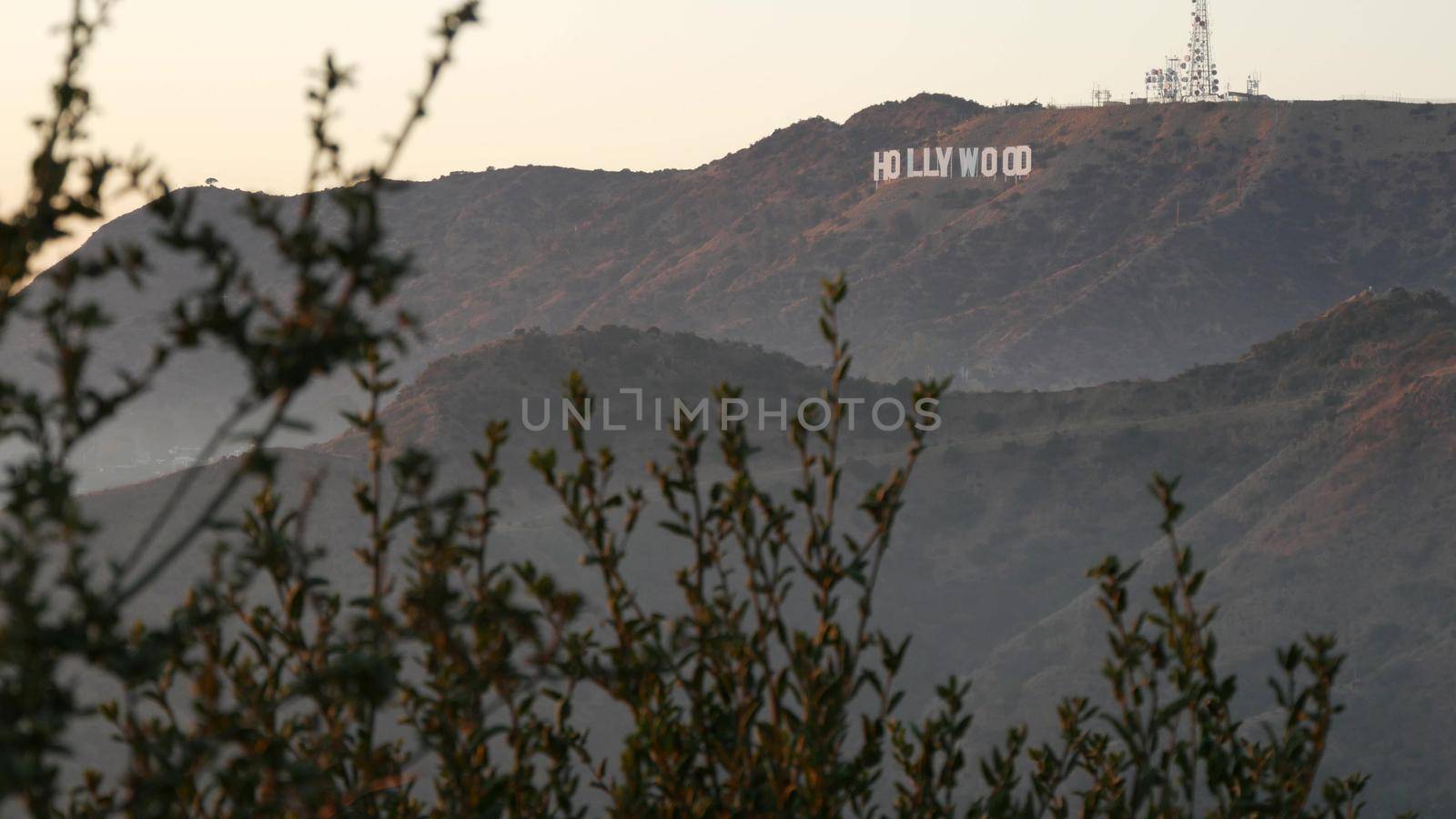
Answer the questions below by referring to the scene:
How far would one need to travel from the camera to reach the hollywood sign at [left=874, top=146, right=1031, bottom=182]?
144m

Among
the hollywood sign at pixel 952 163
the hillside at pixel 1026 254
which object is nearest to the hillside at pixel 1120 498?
the hillside at pixel 1026 254

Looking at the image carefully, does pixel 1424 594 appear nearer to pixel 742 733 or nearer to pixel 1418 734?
pixel 1418 734

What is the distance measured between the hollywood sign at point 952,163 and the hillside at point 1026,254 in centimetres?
166

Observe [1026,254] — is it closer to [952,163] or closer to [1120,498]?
[952,163]

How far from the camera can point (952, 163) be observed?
152250 millimetres

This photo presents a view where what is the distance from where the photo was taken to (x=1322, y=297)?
125 m

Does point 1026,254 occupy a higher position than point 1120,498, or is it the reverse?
point 1026,254

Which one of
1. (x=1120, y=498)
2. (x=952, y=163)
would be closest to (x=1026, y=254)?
(x=952, y=163)

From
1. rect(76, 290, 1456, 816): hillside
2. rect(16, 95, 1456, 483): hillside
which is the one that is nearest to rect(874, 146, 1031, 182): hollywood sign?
rect(16, 95, 1456, 483): hillside

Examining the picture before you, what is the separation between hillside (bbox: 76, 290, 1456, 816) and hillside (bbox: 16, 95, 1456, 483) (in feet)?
117

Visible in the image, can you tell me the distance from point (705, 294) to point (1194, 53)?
55962 mm

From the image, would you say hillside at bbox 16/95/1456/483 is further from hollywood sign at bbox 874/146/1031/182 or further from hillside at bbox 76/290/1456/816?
hillside at bbox 76/290/1456/816

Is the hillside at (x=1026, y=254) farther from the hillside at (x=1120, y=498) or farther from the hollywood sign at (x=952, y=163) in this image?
the hillside at (x=1120, y=498)

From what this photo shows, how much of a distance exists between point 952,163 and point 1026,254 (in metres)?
23.1
